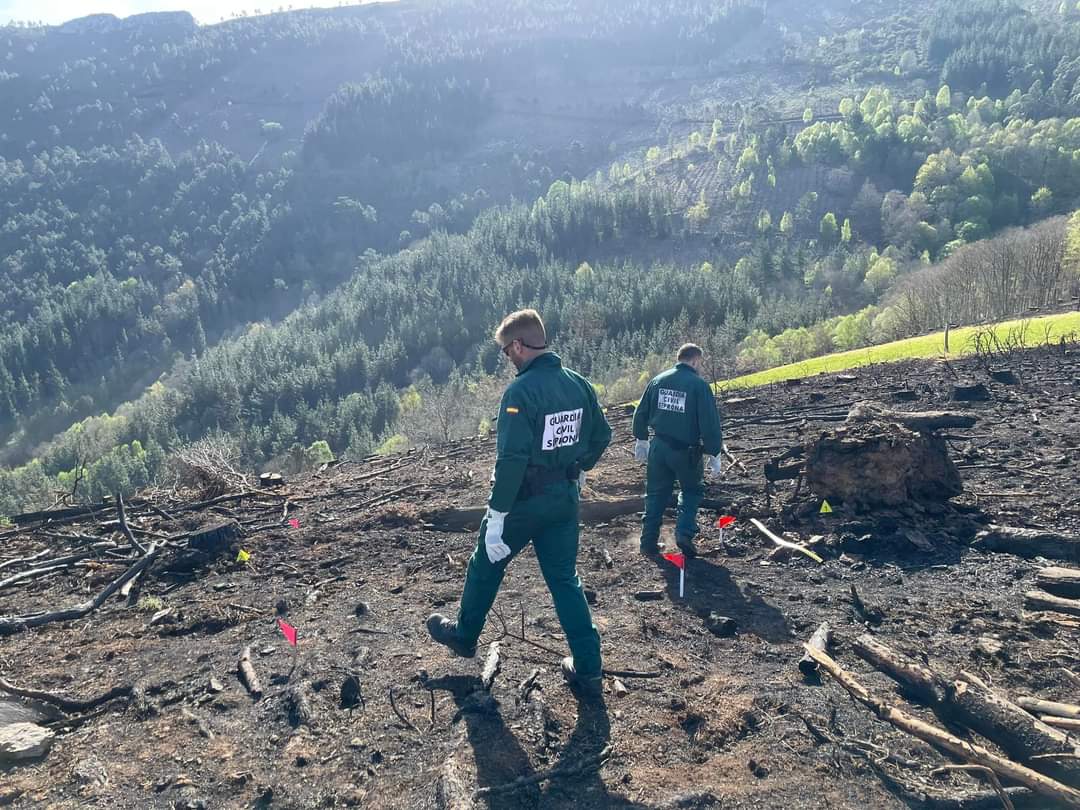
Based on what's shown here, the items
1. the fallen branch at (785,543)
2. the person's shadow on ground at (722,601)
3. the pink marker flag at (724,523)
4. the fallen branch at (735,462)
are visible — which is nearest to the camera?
the person's shadow on ground at (722,601)

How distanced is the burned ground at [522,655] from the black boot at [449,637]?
0.61 feet

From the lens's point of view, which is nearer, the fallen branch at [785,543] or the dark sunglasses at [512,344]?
the dark sunglasses at [512,344]

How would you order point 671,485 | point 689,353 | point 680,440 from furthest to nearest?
point 671,485 < point 689,353 < point 680,440

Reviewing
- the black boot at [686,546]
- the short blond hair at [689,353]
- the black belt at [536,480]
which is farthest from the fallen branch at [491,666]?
the short blond hair at [689,353]

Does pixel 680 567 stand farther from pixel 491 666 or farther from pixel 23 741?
pixel 23 741

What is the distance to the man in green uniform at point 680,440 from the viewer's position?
25.4 ft

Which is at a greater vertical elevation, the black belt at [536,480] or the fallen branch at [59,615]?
the black belt at [536,480]

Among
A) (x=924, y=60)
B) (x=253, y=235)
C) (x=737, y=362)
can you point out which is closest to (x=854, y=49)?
(x=924, y=60)

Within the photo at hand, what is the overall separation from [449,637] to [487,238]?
126 m

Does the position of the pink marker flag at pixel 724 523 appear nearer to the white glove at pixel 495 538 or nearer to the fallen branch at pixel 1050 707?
the fallen branch at pixel 1050 707

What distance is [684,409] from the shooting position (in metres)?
7.80

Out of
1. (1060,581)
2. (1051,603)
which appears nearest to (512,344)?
(1051,603)

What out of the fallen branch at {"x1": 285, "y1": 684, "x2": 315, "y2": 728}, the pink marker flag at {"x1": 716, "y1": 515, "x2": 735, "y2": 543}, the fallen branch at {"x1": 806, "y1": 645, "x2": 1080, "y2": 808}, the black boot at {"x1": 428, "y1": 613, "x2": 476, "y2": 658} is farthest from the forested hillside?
the fallen branch at {"x1": 806, "y1": 645, "x2": 1080, "y2": 808}

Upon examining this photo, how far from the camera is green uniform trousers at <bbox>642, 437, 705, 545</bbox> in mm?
7949
